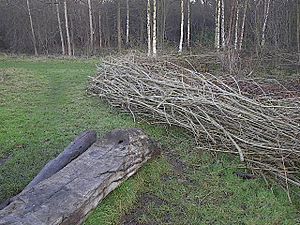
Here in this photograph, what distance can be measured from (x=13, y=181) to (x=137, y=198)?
1.51m

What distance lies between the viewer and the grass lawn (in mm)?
3332

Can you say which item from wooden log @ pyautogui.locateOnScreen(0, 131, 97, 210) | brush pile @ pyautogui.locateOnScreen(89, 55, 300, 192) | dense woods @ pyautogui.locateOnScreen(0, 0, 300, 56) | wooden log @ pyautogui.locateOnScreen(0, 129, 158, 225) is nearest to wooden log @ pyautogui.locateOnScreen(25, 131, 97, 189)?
wooden log @ pyautogui.locateOnScreen(0, 131, 97, 210)

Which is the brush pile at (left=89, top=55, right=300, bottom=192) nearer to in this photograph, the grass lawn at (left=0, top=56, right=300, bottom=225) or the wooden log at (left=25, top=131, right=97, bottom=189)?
the grass lawn at (left=0, top=56, right=300, bottom=225)

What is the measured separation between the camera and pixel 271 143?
4.14 m

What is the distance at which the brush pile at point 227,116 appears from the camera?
408 cm

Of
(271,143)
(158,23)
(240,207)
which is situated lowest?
(240,207)

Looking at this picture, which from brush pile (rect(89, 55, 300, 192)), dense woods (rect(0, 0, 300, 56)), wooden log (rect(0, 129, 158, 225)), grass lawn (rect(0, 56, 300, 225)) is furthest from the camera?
dense woods (rect(0, 0, 300, 56))

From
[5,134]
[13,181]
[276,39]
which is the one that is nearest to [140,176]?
[13,181]

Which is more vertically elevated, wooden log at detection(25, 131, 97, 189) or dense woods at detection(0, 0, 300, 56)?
dense woods at detection(0, 0, 300, 56)

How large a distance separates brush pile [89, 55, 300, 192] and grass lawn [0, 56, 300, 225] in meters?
0.21

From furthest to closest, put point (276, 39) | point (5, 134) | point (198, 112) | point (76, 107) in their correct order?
point (276, 39) < point (76, 107) < point (5, 134) < point (198, 112)

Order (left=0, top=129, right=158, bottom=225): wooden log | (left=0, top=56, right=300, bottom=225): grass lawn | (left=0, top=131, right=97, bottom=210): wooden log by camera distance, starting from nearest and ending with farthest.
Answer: (left=0, top=129, right=158, bottom=225): wooden log < (left=0, top=56, right=300, bottom=225): grass lawn < (left=0, top=131, right=97, bottom=210): wooden log

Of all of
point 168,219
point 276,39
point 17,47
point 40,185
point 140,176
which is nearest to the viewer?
point 40,185

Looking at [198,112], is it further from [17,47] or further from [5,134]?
[17,47]
